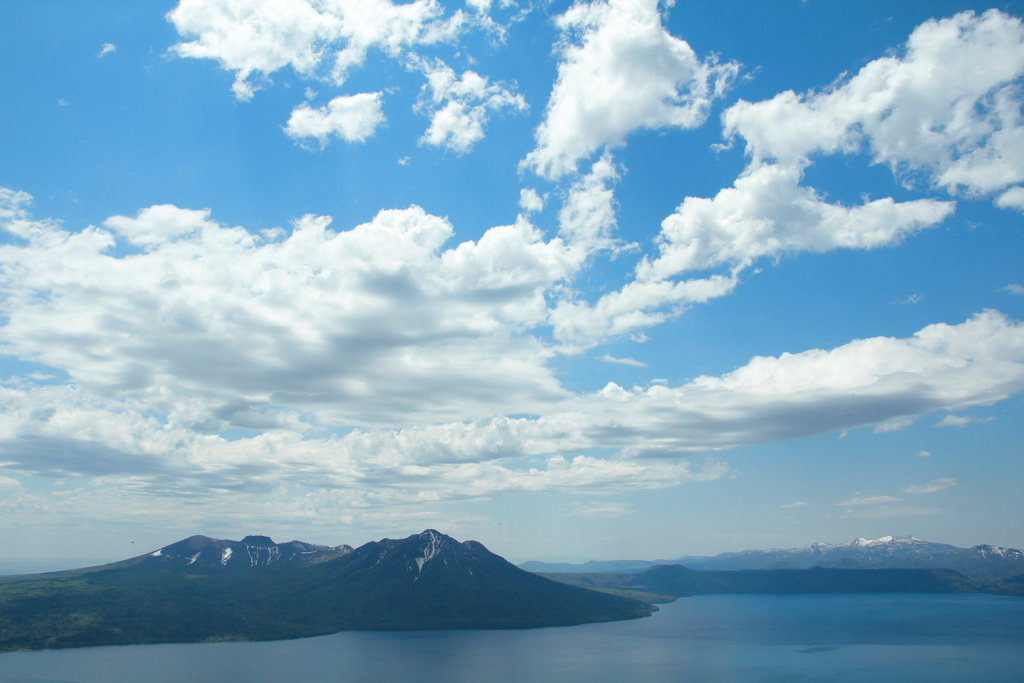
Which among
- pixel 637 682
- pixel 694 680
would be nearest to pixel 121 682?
pixel 637 682

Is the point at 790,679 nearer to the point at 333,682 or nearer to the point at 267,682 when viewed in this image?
the point at 333,682

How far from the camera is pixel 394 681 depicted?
198m

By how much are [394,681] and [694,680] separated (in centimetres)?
9707

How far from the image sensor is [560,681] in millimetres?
196375

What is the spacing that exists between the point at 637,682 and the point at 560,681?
24387 millimetres

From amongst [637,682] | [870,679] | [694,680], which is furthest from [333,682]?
[870,679]

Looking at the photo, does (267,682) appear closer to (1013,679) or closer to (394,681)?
(394,681)

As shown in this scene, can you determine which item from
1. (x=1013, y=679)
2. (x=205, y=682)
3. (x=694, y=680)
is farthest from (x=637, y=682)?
(x=205, y=682)

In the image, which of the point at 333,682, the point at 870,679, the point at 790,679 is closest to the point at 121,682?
the point at 333,682

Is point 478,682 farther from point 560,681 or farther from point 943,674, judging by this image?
point 943,674

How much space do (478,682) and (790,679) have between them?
101 meters

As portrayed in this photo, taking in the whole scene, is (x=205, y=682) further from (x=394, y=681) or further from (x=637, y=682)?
(x=637, y=682)

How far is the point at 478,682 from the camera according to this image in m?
197

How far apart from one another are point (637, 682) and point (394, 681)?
7820 centimetres
